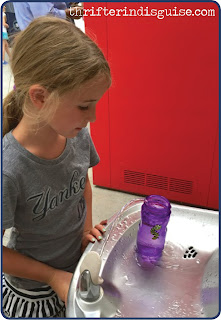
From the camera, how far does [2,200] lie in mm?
706

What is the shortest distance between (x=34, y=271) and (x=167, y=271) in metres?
0.34

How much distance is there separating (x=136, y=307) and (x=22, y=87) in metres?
0.55

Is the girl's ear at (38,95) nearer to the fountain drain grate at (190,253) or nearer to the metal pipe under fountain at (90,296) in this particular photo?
the metal pipe under fountain at (90,296)

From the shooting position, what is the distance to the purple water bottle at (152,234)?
814 millimetres

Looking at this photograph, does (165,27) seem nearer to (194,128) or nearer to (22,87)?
(194,128)

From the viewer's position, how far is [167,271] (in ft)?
2.58

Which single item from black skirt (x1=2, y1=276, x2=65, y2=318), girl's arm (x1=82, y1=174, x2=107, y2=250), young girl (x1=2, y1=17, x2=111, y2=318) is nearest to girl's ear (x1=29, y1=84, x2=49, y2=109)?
young girl (x1=2, y1=17, x2=111, y2=318)

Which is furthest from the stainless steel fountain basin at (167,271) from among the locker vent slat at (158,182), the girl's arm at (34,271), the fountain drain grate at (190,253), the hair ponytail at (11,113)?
the locker vent slat at (158,182)

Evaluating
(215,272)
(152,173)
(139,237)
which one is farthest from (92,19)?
(215,272)

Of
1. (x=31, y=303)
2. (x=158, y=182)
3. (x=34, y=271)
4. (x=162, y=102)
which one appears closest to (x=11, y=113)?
(x=34, y=271)

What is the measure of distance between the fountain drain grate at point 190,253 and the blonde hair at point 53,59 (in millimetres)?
483

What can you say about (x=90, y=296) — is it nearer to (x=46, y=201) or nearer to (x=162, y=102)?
(x=46, y=201)

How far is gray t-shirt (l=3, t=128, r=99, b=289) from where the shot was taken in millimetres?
733

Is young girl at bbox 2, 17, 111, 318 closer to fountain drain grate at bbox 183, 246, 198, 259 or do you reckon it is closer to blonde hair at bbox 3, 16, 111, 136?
blonde hair at bbox 3, 16, 111, 136
